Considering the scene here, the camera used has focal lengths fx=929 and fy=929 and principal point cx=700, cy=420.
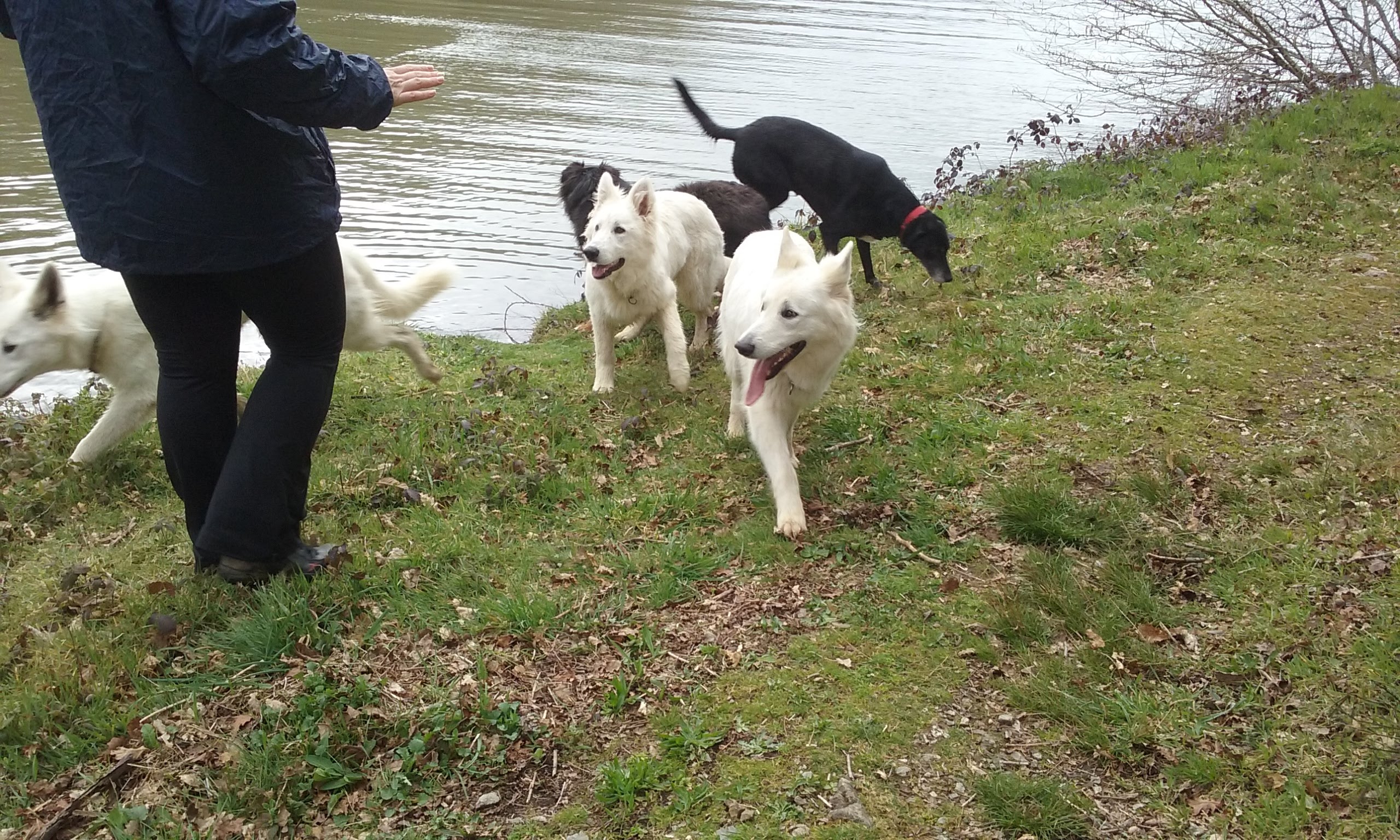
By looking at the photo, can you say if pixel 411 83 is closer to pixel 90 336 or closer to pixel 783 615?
pixel 783 615

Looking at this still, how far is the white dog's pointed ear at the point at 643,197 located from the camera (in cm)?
552

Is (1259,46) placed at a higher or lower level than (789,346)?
higher

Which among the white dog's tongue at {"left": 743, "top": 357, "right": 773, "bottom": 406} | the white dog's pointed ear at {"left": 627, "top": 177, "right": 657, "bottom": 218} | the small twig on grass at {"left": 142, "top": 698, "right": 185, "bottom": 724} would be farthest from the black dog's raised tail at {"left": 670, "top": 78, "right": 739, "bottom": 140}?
the small twig on grass at {"left": 142, "top": 698, "right": 185, "bottom": 724}

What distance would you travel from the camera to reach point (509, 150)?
12.2m

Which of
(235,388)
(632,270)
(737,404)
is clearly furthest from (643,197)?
(235,388)

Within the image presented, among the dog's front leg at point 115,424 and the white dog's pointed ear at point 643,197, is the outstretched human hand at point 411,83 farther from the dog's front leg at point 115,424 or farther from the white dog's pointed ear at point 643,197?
the white dog's pointed ear at point 643,197

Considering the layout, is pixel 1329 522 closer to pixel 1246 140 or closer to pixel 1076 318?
pixel 1076 318

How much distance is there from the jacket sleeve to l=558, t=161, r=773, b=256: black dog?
4.43 m

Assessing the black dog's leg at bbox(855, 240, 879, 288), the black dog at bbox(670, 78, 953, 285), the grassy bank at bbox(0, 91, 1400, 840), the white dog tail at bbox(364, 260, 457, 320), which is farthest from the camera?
the black dog's leg at bbox(855, 240, 879, 288)

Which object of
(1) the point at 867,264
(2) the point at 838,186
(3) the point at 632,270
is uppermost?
(2) the point at 838,186

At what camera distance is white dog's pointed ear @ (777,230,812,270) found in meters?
4.14

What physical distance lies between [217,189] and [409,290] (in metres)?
2.66

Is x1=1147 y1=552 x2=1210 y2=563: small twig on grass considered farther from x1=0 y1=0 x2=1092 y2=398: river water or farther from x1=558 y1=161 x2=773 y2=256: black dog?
x1=0 y1=0 x2=1092 y2=398: river water

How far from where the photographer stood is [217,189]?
253 cm
